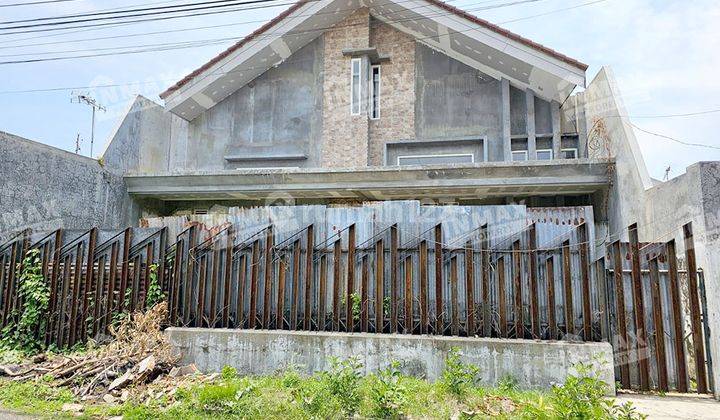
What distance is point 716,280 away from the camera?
5629 mm

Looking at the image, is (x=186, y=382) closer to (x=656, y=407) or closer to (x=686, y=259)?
(x=656, y=407)

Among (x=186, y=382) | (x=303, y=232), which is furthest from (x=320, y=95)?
(x=186, y=382)

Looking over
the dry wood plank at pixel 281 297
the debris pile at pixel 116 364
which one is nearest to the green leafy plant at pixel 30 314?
the debris pile at pixel 116 364

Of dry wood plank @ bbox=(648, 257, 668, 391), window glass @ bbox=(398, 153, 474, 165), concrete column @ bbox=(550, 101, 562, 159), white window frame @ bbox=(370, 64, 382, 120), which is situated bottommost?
dry wood plank @ bbox=(648, 257, 668, 391)

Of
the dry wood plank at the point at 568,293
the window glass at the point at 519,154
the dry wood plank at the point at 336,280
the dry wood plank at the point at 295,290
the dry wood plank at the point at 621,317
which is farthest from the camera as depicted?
the window glass at the point at 519,154

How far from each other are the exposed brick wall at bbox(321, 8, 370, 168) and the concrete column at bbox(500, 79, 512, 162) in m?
4.05

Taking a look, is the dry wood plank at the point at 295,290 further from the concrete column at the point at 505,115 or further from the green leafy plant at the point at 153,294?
the concrete column at the point at 505,115

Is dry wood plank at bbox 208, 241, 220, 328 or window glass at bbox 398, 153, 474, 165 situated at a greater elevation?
window glass at bbox 398, 153, 474, 165

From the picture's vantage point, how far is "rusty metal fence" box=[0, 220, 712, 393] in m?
5.97

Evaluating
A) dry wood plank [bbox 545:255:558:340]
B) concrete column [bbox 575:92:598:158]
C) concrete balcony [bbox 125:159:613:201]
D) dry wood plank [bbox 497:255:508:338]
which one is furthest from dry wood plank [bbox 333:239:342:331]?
concrete column [bbox 575:92:598:158]

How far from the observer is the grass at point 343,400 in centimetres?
482

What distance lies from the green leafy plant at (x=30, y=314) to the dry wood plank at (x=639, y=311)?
9.80 m

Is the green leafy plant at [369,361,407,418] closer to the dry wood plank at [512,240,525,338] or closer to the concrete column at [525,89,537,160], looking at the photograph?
the dry wood plank at [512,240,525,338]

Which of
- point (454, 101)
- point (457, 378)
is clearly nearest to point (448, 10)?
point (454, 101)
